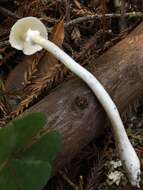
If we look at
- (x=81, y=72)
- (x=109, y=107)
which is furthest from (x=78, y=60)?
(x=109, y=107)

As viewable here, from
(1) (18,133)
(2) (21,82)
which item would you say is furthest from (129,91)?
(1) (18,133)

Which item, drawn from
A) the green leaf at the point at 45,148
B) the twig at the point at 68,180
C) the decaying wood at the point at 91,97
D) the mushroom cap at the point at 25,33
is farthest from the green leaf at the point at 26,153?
the mushroom cap at the point at 25,33

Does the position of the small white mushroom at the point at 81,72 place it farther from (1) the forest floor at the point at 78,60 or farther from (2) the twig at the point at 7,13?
(2) the twig at the point at 7,13

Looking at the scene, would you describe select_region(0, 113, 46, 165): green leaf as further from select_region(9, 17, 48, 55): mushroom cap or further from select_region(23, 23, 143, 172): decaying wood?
select_region(9, 17, 48, 55): mushroom cap

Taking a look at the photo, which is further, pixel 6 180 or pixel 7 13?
pixel 7 13

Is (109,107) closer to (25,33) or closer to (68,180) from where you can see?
(68,180)

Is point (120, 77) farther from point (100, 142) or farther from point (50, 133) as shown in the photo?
point (50, 133)

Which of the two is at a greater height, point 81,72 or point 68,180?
point 81,72
